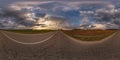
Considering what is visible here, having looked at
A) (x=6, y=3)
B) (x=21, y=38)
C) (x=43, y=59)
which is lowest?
(x=43, y=59)

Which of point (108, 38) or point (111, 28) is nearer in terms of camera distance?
point (108, 38)

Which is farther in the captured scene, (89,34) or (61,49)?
(89,34)

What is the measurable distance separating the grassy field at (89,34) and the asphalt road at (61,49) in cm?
16

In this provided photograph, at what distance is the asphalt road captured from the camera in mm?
8898

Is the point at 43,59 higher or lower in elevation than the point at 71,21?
lower

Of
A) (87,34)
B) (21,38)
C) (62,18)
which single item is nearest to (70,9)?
(62,18)

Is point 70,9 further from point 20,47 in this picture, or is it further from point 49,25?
point 20,47

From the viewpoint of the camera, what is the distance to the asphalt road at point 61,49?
8.90 meters

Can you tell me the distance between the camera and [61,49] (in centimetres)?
889

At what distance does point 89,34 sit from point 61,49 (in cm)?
96

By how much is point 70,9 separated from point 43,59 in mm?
2087

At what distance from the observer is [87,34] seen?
9383mm

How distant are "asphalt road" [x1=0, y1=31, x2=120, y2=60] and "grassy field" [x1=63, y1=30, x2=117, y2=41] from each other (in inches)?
6.5

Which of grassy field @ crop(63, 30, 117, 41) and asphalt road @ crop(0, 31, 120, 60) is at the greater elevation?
grassy field @ crop(63, 30, 117, 41)
